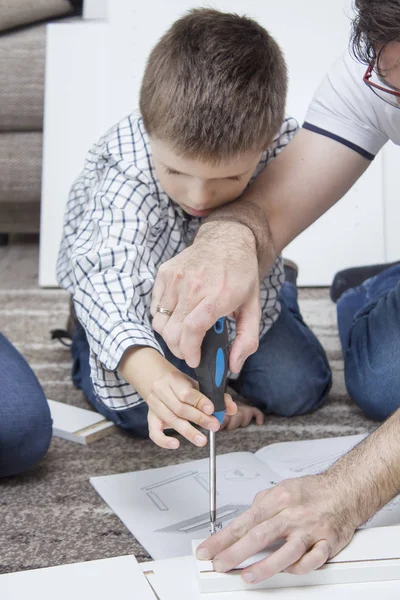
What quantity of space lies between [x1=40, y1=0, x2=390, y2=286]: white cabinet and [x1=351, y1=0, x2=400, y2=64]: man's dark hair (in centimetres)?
101

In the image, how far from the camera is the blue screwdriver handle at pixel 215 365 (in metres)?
0.66

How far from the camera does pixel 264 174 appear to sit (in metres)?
1.00

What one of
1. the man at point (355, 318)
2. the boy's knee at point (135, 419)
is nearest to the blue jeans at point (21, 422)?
the boy's knee at point (135, 419)

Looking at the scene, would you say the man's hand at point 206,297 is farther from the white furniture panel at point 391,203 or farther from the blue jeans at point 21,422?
the white furniture panel at point 391,203

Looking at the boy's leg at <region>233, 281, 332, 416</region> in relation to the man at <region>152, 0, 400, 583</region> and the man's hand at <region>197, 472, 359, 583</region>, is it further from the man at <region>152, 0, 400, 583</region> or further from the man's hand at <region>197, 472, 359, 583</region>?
the man's hand at <region>197, 472, 359, 583</region>

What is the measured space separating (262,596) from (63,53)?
5.03ft

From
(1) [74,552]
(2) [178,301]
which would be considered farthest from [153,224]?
(1) [74,552]

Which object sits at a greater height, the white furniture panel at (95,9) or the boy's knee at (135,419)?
the white furniture panel at (95,9)

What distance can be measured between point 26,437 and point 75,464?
0.09m

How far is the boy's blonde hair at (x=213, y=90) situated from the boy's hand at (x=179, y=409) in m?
0.27

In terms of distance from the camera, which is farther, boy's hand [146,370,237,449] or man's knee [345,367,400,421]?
man's knee [345,367,400,421]

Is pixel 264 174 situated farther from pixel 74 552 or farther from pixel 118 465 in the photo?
pixel 74 552

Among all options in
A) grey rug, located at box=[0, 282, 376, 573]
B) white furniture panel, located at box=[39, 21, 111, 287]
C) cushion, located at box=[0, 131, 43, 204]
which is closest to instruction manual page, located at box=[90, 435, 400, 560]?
grey rug, located at box=[0, 282, 376, 573]

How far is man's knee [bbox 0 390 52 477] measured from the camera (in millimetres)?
860
